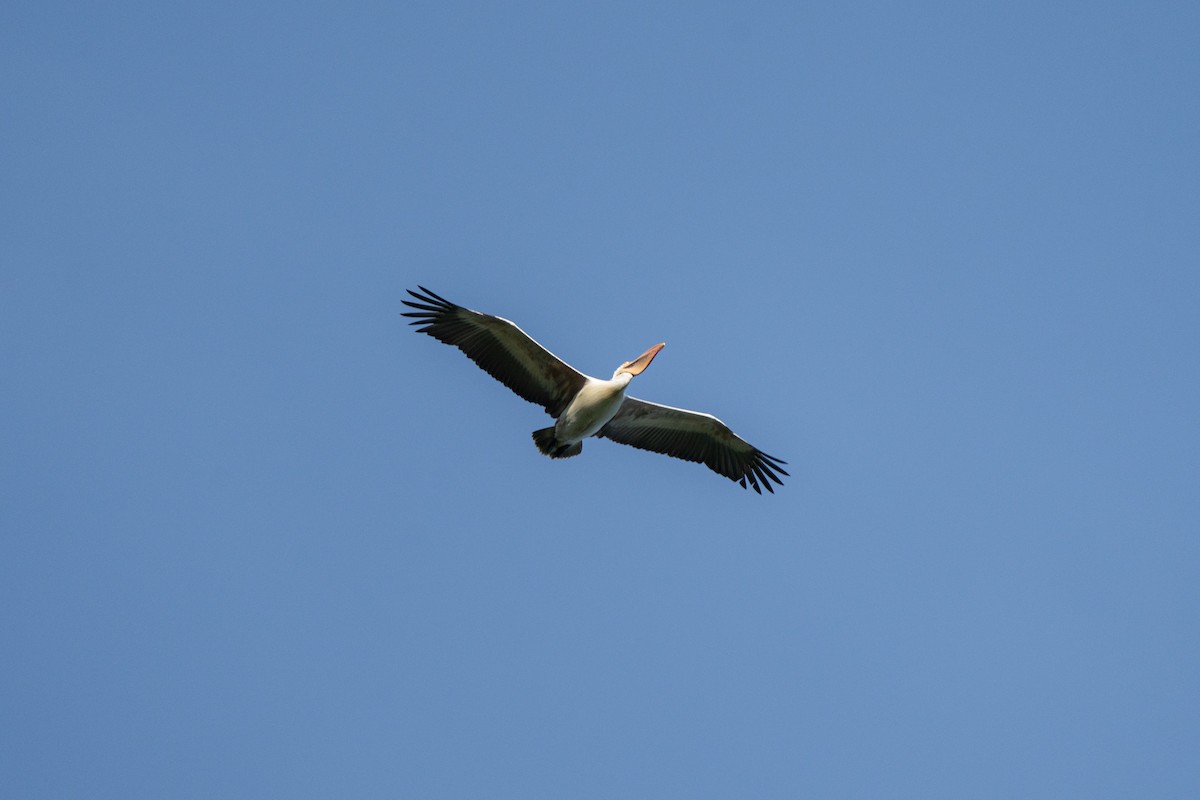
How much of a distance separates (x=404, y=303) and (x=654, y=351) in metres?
3.14

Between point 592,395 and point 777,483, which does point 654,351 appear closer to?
point 592,395

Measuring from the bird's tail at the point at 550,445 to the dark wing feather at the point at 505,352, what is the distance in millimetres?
330

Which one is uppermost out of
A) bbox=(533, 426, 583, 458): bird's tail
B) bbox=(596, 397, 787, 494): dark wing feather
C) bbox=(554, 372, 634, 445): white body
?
bbox=(596, 397, 787, 494): dark wing feather

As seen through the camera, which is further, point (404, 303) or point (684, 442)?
point (684, 442)

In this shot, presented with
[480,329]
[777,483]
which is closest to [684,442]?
[777,483]

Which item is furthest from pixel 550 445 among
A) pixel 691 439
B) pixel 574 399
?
pixel 691 439

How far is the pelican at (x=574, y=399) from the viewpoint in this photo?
16.1 m

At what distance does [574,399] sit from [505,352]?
1038 mm

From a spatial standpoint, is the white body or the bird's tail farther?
the bird's tail

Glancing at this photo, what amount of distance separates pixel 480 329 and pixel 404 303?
0.97 m

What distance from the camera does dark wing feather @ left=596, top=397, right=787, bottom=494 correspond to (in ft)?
56.2

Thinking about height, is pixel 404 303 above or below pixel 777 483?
below

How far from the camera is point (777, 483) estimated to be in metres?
18.0

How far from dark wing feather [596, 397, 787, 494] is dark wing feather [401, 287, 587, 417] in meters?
0.82
